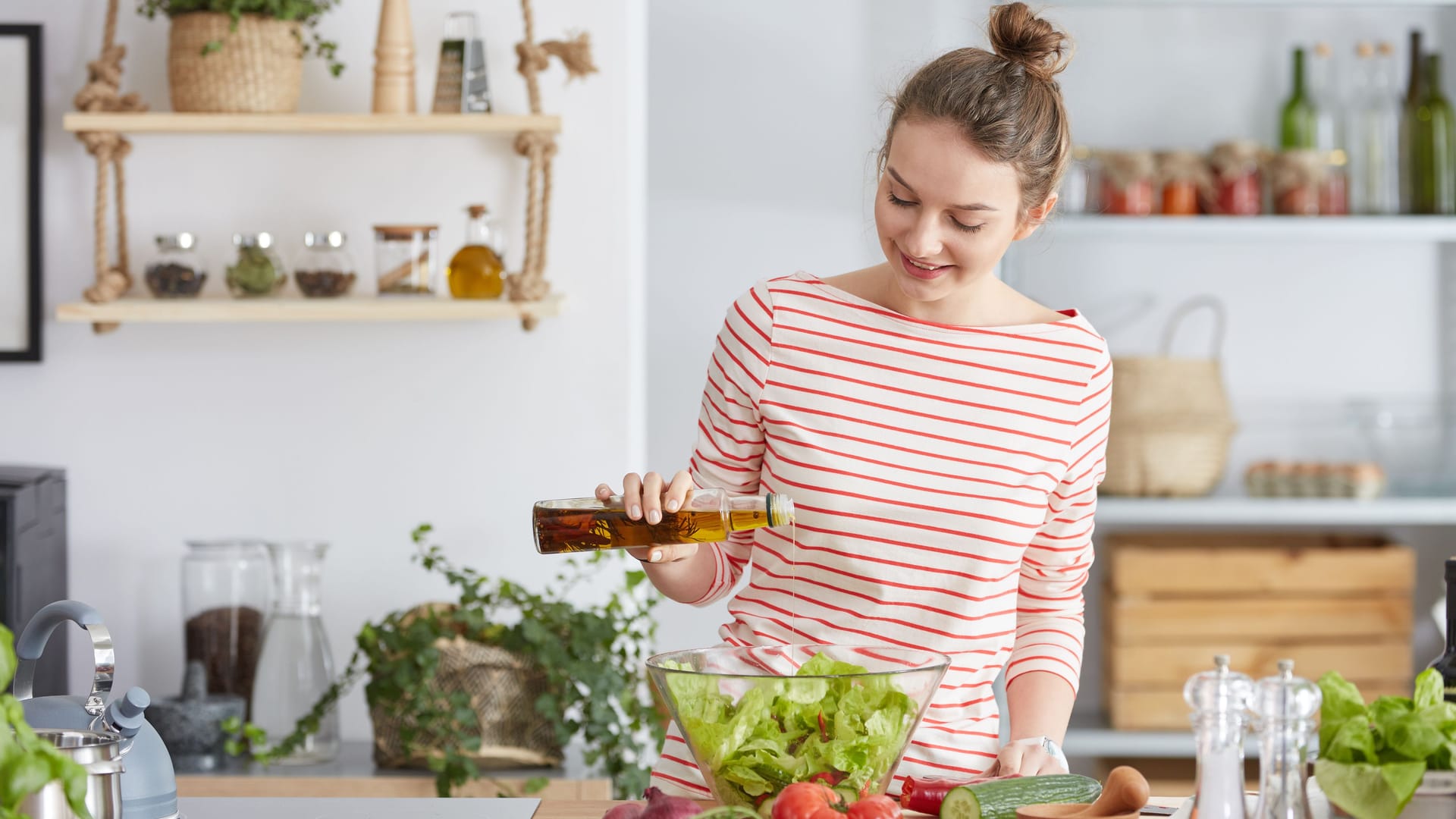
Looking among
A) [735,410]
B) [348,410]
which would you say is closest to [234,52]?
[348,410]

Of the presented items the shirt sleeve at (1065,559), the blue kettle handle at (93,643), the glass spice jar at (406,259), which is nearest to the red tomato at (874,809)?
the shirt sleeve at (1065,559)

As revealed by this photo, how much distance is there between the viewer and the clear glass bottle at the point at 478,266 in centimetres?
238

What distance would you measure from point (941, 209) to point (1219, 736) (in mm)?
573

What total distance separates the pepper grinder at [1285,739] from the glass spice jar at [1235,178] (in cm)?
235

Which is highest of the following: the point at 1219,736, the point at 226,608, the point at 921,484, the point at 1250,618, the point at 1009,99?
the point at 1009,99

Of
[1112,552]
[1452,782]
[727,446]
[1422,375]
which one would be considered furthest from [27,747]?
[1422,375]

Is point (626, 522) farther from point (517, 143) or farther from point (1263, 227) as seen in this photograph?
point (1263, 227)

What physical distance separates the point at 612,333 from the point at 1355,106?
72.5 inches

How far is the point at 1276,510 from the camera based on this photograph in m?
2.99

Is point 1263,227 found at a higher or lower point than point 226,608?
higher

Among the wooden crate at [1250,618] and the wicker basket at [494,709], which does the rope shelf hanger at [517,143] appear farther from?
the wooden crate at [1250,618]

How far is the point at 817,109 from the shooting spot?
3256 millimetres

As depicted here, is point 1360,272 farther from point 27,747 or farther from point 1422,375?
point 27,747

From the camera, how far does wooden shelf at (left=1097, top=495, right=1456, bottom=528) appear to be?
2973mm
